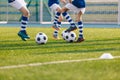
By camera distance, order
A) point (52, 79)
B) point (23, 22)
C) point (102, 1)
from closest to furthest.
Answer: point (52, 79) → point (23, 22) → point (102, 1)

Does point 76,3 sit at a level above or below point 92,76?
above

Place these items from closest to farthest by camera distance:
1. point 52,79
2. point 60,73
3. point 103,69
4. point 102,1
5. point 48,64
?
point 52,79 < point 60,73 < point 103,69 < point 48,64 < point 102,1

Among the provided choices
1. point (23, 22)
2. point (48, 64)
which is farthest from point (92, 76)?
point (23, 22)

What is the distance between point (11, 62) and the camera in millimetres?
6102

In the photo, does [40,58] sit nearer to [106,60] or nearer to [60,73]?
[106,60]

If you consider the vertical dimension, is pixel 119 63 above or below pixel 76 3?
below

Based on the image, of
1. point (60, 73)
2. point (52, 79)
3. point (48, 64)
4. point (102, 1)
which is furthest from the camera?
point (102, 1)

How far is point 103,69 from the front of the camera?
5.32 metres

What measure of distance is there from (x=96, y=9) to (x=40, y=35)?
15.9m

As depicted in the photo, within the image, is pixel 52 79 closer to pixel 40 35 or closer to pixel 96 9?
pixel 40 35

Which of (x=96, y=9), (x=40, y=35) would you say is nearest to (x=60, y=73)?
(x=40, y=35)

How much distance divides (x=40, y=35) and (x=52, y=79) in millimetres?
5290

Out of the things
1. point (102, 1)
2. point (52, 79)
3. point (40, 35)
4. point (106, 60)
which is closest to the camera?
point (52, 79)

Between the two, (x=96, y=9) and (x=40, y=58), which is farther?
(x=96, y=9)
